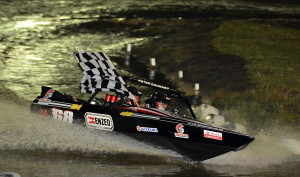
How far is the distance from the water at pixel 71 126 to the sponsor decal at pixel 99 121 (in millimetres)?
175

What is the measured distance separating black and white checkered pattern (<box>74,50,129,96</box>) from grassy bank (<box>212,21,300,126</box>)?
14.2 ft

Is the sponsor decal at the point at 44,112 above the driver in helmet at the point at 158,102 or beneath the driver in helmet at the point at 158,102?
beneath

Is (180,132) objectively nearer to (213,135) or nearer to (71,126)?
(213,135)

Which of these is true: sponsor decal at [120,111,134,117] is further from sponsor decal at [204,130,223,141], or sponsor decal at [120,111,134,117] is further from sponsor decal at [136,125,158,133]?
sponsor decal at [204,130,223,141]

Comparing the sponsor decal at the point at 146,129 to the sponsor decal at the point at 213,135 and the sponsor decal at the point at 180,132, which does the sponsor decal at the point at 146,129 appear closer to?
the sponsor decal at the point at 180,132

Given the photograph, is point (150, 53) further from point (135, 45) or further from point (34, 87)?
point (34, 87)

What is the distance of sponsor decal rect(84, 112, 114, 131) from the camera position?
10344 mm

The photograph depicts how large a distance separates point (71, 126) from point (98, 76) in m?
1.32

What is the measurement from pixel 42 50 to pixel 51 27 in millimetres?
5034

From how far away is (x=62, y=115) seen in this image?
1095 centimetres

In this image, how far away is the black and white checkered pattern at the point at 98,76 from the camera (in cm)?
1063

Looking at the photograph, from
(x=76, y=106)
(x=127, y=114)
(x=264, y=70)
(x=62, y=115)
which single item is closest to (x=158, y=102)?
(x=127, y=114)

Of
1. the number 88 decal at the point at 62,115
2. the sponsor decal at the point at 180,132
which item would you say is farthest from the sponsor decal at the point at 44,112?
the sponsor decal at the point at 180,132

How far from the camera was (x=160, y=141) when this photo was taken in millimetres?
9938
